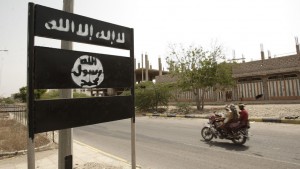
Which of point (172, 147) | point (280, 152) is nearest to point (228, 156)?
point (280, 152)

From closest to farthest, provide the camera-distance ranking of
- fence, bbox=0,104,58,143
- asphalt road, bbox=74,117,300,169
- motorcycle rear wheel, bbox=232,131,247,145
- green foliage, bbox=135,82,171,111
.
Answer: asphalt road, bbox=74,117,300,169, motorcycle rear wheel, bbox=232,131,247,145, fence, bbox=0,104,58,143, green foliage, bbox=135,82,171,111

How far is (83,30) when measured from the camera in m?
3.67

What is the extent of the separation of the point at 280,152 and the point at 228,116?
2299 millimetres

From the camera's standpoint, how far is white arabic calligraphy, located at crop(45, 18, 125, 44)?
3.27m

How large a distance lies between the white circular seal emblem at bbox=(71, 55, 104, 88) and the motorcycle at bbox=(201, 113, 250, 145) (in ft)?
21.7

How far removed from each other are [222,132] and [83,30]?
7368 millimetres

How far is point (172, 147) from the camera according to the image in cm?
885

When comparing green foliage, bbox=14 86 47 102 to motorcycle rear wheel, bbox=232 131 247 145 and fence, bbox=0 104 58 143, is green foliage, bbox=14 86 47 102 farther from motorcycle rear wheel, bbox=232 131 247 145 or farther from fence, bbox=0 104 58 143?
motorcycle rear wheel, bbox=232 131 247 145

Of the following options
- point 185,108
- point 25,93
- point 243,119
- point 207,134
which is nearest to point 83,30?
point 243,119

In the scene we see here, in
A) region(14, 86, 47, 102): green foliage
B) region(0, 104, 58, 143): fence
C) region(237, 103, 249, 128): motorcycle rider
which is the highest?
region(14, 86, 47, 102): green foliage

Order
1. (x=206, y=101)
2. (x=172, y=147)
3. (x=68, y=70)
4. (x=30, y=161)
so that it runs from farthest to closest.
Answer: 1. (x=206, y=101)
2. (x=172, y=147)
3. (x=68, y=70)
4. (x=30, y=161)

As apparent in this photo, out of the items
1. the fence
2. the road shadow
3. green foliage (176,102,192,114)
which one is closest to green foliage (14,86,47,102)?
the fence

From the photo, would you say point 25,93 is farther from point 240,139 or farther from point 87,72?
point 87,72

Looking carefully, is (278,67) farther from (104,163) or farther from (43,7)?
(43,7)
